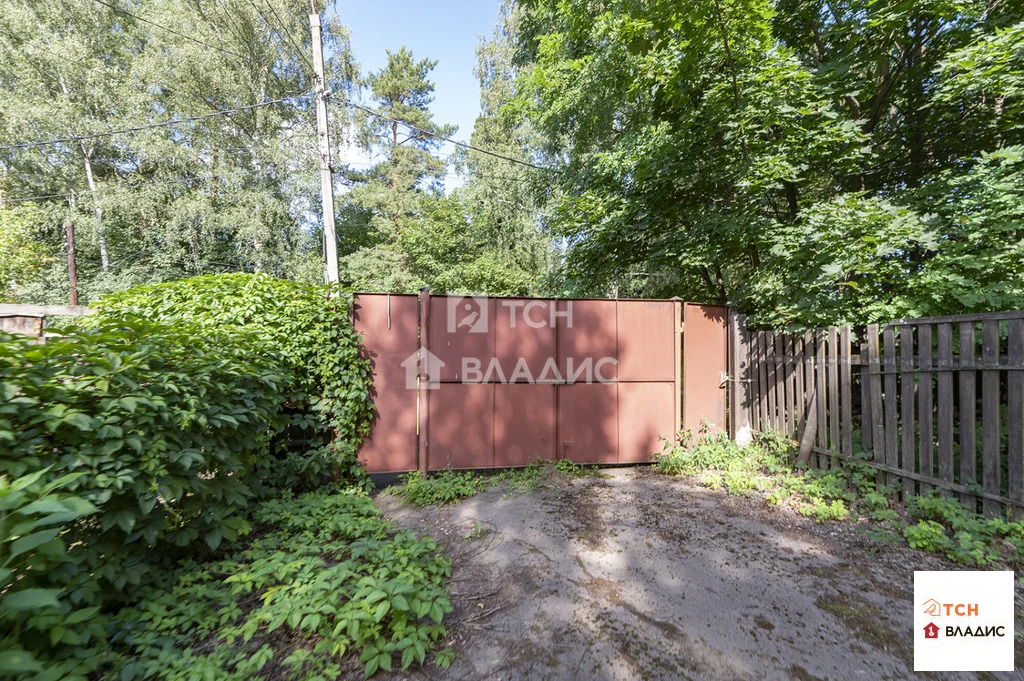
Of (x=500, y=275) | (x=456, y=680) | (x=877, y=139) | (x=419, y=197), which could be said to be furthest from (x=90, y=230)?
(x=877, y=139)

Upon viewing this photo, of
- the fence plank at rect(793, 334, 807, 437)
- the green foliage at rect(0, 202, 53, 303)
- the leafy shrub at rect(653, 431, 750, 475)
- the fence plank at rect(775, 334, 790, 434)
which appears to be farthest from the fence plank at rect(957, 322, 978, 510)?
the green foliage at rect(0, 202, 53, 303)

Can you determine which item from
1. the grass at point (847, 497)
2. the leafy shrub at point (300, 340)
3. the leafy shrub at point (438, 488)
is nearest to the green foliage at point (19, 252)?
the leafy shrub at point (300, 340)

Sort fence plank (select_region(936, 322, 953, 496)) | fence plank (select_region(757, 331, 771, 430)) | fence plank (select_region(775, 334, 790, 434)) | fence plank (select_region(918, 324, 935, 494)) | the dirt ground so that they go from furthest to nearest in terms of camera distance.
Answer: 1. fence plank (select_region(757, 331, 771, 430))
2. fence plank (select_region(775, 334, 790, 434))
3. fence plank (select_region(918, 324, 935, 494))
4. fence plank (select_region(936, 322, 953, 496))
5. the dirt ground

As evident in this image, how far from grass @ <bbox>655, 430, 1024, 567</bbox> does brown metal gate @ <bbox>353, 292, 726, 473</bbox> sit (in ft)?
1.36

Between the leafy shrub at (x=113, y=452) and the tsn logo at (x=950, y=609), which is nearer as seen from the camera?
the leafy shrub at (x=113, y=452)

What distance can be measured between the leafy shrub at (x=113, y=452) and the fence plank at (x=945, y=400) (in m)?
4.79

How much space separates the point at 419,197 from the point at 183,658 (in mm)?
18591

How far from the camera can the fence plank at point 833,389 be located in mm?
3793

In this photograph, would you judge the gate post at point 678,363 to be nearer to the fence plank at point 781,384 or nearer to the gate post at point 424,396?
the fence plank at point 781,384

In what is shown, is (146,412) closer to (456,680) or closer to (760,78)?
(456,680)

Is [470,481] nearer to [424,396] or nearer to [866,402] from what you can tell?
[424,396]

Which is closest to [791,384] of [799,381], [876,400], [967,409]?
[799,381]

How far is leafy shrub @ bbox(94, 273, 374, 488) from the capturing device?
3410mm

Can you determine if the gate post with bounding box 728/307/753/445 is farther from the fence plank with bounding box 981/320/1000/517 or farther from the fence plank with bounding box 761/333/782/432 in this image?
the fence plank with bounding box 981/320/1000/517
